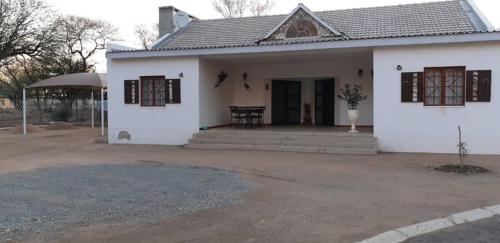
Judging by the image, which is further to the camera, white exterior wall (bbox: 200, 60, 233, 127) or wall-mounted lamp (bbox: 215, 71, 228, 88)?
wall-mounted lamp (bbox: 215, 71, 228, 88)

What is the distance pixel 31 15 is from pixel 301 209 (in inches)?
965

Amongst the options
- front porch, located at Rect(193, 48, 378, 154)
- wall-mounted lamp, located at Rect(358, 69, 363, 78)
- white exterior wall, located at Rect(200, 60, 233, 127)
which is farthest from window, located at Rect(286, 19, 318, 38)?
white exterior wall, located at Rect(200, 60, 233, 127)

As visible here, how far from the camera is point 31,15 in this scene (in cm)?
2588

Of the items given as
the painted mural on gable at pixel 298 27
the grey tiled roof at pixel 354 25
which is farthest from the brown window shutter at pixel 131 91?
the painted mural on gable at pixel 298 27

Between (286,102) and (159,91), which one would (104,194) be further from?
(286,102)

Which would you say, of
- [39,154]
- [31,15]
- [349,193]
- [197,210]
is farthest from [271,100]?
[31,15]

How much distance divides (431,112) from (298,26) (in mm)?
5387

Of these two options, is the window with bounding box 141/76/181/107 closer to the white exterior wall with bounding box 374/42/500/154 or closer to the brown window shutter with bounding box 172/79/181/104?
the brown window shutter with bounding box 172/79/181/104

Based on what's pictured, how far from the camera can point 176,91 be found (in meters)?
15.1

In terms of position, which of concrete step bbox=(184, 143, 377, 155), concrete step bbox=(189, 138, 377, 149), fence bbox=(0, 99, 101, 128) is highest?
fence bbox=(0, 99, 101, 128)

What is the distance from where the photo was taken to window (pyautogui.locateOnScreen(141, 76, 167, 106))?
15.3m

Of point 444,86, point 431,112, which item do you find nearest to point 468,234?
point 431,112

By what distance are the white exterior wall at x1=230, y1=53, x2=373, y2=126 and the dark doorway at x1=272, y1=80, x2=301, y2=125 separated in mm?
222

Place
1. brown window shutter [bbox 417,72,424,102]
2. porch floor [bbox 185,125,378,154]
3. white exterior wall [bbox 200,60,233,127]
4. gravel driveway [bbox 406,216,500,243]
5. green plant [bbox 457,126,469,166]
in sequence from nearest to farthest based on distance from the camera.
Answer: gravel driveway [bbox 406,216,500,243] < green plant [bbox 457,126,469,166] < brown window shutter [bbox 417,72,424,102] < porch floor [bbox 185,125,378,154] < white exterior wall [bbox 200,60,233,127]
